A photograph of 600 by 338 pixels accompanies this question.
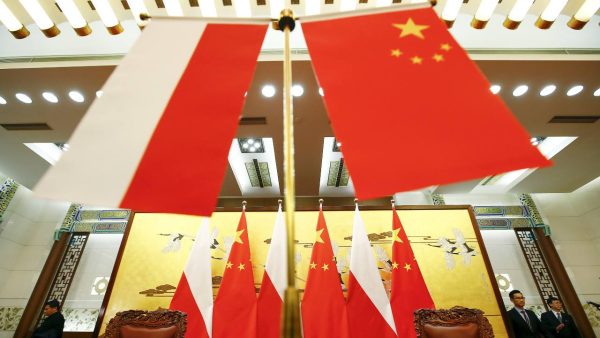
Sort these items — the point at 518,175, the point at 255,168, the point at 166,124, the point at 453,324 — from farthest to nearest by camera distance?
the point at 518,175
the point at 255,168
the point at 453,324
the point at 166,124

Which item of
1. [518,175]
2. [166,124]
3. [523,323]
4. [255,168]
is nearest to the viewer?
[166,124]

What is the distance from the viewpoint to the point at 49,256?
5773 mm

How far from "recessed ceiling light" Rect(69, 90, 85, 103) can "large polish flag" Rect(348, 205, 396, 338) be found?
3.83m

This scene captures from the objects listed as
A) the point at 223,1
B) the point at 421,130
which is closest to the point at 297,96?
the point at 223,1

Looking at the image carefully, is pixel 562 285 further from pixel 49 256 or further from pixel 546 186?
pixel 49 256

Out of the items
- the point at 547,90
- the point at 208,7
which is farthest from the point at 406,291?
the point at 208,7

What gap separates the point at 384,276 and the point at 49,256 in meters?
6.06

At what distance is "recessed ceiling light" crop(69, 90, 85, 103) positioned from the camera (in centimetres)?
370

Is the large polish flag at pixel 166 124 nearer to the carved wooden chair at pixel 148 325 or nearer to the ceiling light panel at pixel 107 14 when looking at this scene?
the ceiling light panel at pixel 107 14

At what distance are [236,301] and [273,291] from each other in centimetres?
44

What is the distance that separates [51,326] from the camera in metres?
3.95

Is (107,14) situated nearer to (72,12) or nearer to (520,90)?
(72,12)

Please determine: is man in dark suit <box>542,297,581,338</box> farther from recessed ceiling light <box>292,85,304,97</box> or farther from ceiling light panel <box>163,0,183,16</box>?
ceiling light panel <box>163,0,183,16</box>

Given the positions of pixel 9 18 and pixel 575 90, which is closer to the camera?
pixel 9 18
